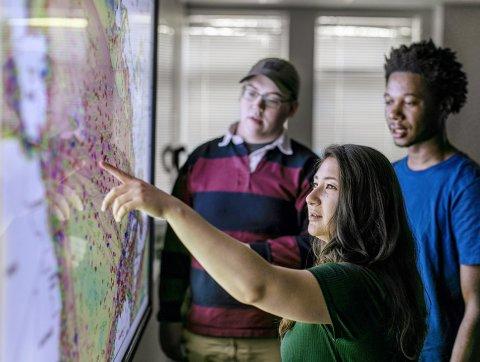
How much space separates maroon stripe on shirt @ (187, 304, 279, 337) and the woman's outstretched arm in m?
1.08

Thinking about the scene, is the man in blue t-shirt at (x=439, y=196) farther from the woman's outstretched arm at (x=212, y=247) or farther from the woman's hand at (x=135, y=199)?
the woman's hand at (x=135, y=199)

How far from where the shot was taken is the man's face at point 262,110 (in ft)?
7.23

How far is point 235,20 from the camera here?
5238 mm

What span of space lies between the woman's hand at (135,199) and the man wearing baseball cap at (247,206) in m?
1.06

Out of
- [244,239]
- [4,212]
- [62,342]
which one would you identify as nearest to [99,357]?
[62,342]

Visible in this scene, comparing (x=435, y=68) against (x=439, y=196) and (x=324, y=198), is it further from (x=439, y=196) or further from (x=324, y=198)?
(x=324, y=198)

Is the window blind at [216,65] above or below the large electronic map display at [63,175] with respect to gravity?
above

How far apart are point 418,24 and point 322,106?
961 mm

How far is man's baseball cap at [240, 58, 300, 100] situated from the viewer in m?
2.21

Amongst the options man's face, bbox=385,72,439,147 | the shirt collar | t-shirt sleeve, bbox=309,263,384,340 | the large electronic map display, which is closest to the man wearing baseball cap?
the shirt collar

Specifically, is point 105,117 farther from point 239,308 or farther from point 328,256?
point 239,308

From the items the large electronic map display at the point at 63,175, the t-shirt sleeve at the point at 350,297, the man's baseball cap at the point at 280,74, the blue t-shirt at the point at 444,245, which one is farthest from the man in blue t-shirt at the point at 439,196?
the large electronic map display at the point at 63,175

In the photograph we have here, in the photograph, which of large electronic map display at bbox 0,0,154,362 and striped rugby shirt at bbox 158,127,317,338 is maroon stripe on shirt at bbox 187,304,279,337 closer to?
striped rugby shirt at bbox 158,127,317,338

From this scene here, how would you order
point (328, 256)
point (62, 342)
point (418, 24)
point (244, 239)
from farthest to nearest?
point (418, 24)
point (244, 239)
point (328, 256)
point (62, 342)
